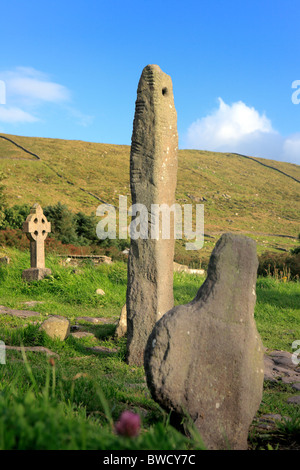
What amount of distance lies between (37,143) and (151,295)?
71.5 metres

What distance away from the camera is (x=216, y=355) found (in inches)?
120

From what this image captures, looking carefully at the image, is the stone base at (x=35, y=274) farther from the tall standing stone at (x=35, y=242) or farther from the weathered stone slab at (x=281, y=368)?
the weathered stone slab at (x=281, y=368)

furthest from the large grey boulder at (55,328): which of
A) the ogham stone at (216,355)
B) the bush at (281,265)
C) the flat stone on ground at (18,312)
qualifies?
the bush at (281,265)

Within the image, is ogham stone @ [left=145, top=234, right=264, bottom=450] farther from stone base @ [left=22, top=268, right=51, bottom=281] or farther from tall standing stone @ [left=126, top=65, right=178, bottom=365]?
stone base @ [left=22, top=268, right=51, bottom=281]

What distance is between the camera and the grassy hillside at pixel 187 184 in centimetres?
4444

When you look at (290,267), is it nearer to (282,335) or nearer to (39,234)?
(282,335)

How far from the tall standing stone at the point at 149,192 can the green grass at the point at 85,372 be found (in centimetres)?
65

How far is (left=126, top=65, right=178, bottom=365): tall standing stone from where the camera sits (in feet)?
18.1

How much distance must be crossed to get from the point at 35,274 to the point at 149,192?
6.53 m

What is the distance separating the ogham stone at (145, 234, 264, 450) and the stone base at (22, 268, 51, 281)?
8409mm

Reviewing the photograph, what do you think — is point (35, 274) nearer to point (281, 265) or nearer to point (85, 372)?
point (85, 372)

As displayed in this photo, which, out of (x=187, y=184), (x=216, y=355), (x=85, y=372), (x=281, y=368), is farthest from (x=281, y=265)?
(x=187, y=184)

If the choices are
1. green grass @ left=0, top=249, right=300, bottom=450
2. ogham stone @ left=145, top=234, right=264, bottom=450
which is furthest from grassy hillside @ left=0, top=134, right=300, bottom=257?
ogham stone @ left=145, top=234, right=264, bottom=450

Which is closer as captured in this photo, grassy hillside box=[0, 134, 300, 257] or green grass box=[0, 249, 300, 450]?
green grass box=[0, 249, 300, 450]
